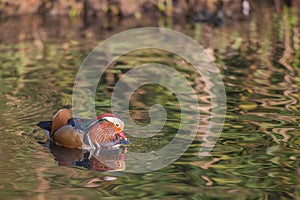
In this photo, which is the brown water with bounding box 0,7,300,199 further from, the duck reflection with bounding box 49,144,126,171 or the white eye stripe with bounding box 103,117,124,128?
the white eye stripe with bounding box 103,117,124,128

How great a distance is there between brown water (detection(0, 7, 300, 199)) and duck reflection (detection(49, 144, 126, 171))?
0.12 m

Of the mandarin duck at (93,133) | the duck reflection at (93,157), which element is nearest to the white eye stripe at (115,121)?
the mandarin duck at (93,133)

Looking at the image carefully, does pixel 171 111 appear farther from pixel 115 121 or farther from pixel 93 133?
pixel 93 133

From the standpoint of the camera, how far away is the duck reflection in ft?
24.2

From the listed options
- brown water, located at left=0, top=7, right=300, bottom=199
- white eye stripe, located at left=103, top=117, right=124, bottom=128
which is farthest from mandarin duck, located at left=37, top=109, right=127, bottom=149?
brown water, located at left=0, top=7, right=300, bottom=199

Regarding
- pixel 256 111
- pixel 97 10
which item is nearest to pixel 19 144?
pixel 256 111

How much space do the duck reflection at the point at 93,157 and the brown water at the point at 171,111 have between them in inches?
4.7

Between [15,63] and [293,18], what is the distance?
19.3ft

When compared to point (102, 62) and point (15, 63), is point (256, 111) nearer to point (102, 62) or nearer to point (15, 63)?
point (102, 62)

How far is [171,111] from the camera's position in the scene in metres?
9.14

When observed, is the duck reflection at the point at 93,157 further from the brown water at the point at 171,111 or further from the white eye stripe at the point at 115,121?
the white eye stripe at the point at 115,121

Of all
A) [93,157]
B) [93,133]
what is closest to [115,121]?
[93,133]

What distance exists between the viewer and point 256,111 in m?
9.04

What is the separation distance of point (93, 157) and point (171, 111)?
1.73m
